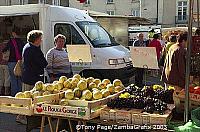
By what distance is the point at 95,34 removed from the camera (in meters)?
8.79

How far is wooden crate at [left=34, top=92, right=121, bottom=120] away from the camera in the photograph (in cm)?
364

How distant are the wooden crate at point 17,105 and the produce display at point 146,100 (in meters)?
0.90

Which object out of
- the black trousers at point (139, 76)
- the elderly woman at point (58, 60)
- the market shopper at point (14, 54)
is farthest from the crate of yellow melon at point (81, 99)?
the black trousers at point (139, 76)

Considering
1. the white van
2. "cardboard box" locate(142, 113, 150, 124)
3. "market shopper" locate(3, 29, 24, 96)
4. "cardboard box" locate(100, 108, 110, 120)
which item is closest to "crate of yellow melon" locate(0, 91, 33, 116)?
"cardboard box" locate(100, 108, 110, 120)

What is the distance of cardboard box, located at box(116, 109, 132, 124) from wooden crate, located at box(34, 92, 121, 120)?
0.25 meters

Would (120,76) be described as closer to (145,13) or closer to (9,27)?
(9,27)

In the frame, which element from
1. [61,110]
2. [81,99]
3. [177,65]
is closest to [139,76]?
[177,65]

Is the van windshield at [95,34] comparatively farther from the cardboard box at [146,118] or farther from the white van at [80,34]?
the cardboard box at [146,118]

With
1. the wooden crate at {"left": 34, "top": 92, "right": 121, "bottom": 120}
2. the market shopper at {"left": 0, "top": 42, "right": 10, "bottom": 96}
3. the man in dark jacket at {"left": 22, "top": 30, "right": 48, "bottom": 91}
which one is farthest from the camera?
the market shopper at {"left": 0, "top": 42, "right": 10, "bottom": 96}

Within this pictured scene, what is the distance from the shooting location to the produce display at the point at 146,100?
3.58m

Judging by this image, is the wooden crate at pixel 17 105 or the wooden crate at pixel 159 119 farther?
the wooden crate at pixel 17 105

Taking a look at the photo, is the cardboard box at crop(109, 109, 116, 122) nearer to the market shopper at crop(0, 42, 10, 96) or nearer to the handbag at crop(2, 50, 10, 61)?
the handbag at crop(2, 50, 10, 61)

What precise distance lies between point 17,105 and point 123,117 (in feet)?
4.30

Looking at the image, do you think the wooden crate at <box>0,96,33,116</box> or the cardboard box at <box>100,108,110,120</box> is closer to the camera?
the cardboard box at <box>100,108,110,120</box>
